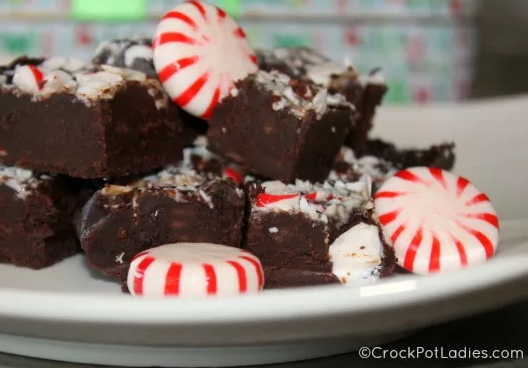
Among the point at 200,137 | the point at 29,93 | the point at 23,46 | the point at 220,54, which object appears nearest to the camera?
the point at 29,93

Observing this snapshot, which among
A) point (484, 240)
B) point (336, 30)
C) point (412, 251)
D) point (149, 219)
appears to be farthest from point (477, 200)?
point (336, 30)

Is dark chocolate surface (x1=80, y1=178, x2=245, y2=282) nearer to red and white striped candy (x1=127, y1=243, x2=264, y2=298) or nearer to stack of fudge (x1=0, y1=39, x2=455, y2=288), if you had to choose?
stack of fudge (x1=0, y1=39, x2=455, y2=288)

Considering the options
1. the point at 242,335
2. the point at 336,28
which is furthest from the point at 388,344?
the point at 336,28

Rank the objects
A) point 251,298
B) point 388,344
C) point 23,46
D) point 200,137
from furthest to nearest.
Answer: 1. point 23,46
2. point 200,137
3. point 388,344
4. point 251,298

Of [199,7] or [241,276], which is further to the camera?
[199,7]

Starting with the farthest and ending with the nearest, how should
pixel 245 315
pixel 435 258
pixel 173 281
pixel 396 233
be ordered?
pixel 396 233, pixel 435 258, pixel 173 281, pixel 245 315

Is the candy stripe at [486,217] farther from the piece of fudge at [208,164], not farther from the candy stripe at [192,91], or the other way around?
the candy stripe at [192,91]

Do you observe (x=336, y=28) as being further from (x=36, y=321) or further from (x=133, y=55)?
(x=36, y=321)

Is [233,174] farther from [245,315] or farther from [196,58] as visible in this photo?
[245,315]
